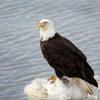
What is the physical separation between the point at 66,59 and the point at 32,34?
3649 mm

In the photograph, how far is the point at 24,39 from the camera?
8766 millimetres

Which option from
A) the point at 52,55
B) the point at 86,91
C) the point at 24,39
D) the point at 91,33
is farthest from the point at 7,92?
the point at 91,33

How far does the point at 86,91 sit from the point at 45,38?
3.55 feet

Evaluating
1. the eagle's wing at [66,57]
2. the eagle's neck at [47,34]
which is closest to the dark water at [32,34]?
the eagle's wing at [66,57]

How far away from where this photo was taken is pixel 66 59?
217 inches

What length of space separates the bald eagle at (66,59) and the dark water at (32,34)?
3.50ft

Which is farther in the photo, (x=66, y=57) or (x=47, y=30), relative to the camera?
(x=47, y=30)

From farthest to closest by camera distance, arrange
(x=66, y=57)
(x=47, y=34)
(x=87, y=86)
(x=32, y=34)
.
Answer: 1. (x=32, y=34)
2. (x=47, y=34)
3. (x=66, y=57)
4. (x=87, y=86)

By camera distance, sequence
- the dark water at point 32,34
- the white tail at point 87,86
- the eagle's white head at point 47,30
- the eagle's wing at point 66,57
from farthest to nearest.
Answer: the dark water at point 32,34 → the eagle's white head at point 47,30 → the eagle's wing at point 66,57 → the white tail at point 87,86

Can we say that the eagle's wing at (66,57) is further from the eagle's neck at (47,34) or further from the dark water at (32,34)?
the dark water at (32,34)

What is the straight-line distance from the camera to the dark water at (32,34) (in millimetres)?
7031

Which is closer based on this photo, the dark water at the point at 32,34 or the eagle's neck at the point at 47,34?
the eagle's neck at the point at 47,34

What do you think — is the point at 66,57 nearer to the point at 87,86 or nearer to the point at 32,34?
the point at 87,86

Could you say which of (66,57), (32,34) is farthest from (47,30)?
(32,34)
